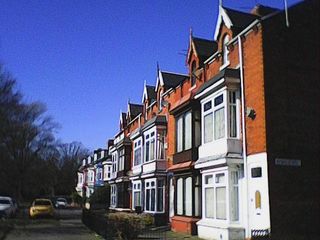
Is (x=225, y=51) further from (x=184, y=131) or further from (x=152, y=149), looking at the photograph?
(x=152, y=149)

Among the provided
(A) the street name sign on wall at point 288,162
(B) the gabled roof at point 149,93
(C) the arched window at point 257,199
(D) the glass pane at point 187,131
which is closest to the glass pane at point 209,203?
(C) the arched window at point 257,199

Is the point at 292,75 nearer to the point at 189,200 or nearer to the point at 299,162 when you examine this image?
the point at 299,162

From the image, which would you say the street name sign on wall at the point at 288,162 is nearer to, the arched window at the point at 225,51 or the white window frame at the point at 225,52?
the white window frame at the point at 225,52

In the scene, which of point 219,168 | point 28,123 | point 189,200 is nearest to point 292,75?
point 219,168

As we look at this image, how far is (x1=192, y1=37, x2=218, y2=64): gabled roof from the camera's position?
25594 millimetres

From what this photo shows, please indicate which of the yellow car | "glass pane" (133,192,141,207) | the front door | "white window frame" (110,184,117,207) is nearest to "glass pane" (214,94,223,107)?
the front door

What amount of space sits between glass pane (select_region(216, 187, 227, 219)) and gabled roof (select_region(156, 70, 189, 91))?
46.9 ft

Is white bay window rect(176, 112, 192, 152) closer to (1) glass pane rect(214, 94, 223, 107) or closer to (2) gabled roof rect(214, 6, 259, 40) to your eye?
(1) glass pane rect(214, 94, 223, 107)

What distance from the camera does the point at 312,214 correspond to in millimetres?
17234

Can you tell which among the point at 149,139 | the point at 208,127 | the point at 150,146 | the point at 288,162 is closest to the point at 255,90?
the point at 288,162

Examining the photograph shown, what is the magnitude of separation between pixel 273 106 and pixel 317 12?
489 cm

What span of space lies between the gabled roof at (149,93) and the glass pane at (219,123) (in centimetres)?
1793

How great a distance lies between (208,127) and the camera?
2150cm

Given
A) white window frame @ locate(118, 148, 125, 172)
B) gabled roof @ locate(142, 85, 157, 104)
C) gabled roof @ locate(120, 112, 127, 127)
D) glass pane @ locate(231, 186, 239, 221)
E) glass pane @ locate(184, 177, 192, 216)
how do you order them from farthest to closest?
gabled roof @ locate(120, 112, 127, 127) < white window frame @ locate(118, 148, 125, 172) < gabled roof @ locate(142, 85, 157, 104) < glass pane @ locate(184, 177, 192, 216) < glass pane @ locate(231, 186, 239, 221)
